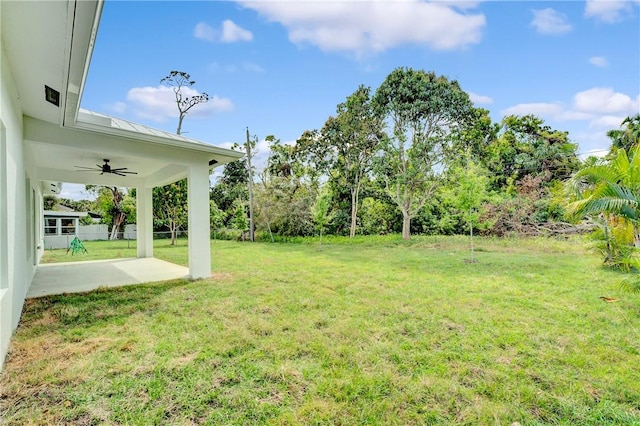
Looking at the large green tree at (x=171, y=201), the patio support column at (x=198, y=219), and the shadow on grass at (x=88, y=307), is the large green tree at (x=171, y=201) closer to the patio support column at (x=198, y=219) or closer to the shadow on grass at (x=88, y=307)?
the patio support column at (x=198, y=219)

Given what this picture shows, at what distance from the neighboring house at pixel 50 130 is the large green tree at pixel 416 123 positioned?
39.6ft

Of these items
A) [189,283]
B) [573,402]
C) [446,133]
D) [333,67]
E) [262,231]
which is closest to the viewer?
[573,402]

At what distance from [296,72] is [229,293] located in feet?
27.1

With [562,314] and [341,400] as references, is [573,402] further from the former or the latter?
[562,314]

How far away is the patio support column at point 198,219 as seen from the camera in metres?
6.95

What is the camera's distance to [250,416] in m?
2.35

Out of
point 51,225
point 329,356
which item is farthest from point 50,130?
point 51,225

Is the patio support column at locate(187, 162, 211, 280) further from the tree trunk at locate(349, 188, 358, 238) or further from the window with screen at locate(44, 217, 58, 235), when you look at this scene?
the window with screen at locate(44, 217, 58, 235)

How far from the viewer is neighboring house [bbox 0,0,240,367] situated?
2520mm

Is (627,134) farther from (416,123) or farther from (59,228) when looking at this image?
(59,228)

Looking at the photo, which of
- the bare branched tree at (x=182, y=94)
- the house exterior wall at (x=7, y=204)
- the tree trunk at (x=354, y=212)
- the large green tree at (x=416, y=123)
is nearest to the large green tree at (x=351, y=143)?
the tree trunk at (x=354, y=212)

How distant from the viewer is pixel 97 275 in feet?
25.7

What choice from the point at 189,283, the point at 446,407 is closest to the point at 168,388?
the point at 446,407

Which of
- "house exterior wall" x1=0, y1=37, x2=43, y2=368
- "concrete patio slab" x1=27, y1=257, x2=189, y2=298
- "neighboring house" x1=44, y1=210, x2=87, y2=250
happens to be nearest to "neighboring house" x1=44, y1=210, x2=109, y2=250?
"neighboring house" x1=44, y1=210, x2=87, y2=250
